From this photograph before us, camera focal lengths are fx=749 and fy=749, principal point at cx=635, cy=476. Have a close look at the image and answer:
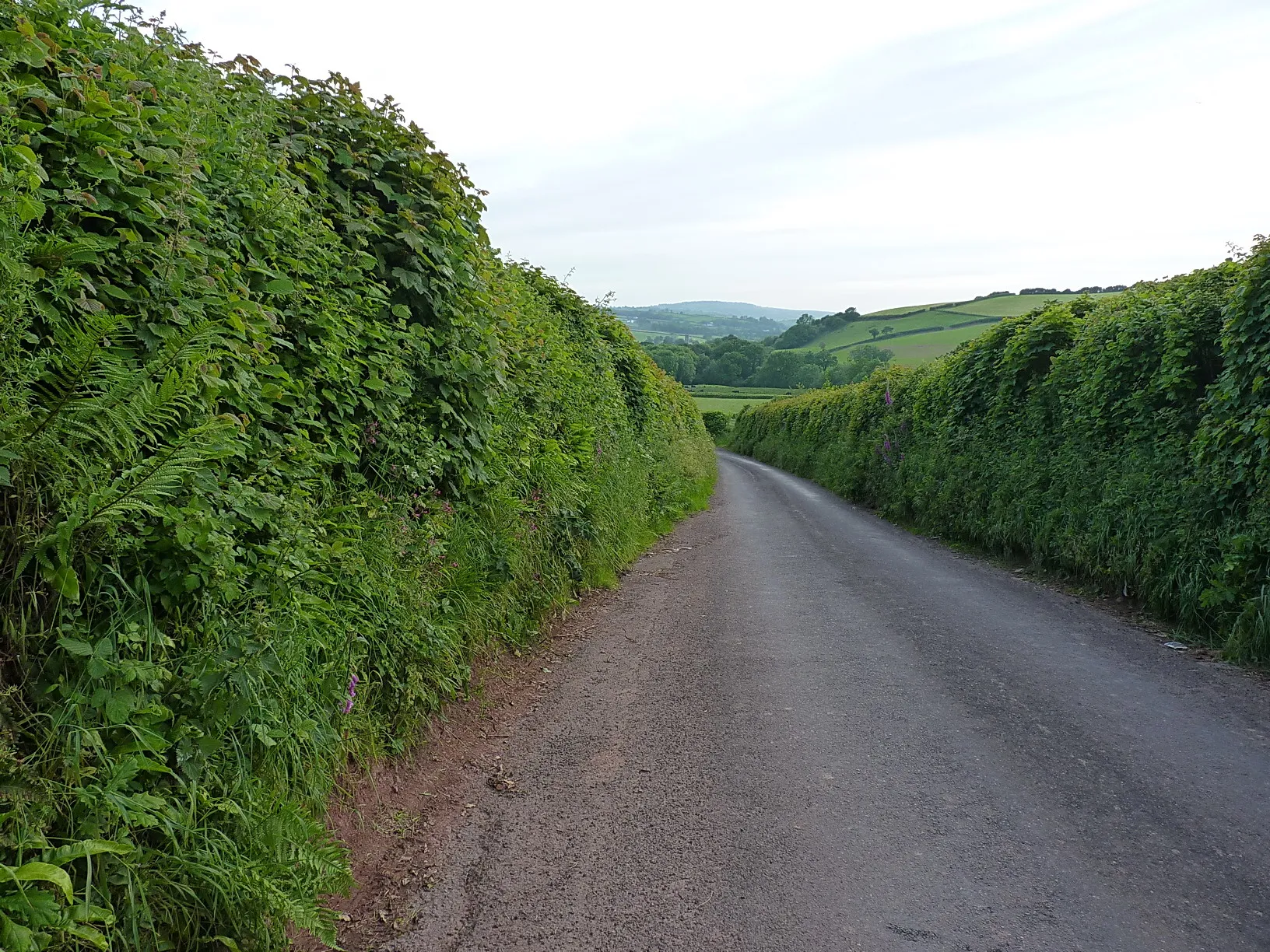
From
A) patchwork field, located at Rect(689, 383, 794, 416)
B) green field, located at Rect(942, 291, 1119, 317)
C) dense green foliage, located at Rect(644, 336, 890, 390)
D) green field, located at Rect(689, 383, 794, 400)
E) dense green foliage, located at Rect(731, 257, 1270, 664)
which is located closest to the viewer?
dense green foliage, located at Rect(731, 257, 1270, 664)

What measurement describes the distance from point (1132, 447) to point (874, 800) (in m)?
6.69

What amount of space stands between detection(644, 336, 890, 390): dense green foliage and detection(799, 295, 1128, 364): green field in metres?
3.44

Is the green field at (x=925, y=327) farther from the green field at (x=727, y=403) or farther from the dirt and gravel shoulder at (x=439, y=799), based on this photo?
the dirt and gravel shoulder at (x=439, y=799)

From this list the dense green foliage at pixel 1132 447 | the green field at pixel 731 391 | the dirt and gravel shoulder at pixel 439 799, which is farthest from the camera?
the green field at pixel 731 391

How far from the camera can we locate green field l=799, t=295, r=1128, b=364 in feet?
215

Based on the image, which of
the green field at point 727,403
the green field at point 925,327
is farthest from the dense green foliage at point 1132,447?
the green field at point 727,403

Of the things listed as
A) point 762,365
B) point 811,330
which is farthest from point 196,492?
point 811,330

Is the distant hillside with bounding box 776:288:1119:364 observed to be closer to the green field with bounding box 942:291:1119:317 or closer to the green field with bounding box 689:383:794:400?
the green field with bounding box 942:291:1119:317

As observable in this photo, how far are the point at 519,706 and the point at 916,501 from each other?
447 inches

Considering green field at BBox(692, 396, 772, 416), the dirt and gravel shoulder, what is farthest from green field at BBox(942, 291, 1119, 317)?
the dirt and gravel shoulder

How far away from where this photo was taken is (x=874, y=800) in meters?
3.66

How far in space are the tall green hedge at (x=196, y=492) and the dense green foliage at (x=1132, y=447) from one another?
21.0 feet

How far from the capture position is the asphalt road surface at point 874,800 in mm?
2809

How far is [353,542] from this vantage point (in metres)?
3.90
